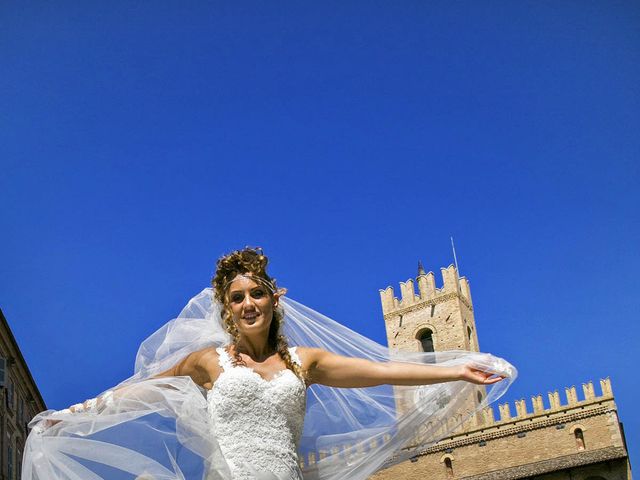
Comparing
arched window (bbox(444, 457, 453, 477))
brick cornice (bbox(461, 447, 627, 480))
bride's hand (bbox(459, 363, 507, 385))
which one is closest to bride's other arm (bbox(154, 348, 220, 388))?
bride's hand (bbox(459, 363, 507, 385))

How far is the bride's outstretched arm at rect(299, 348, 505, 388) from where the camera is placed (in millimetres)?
4387

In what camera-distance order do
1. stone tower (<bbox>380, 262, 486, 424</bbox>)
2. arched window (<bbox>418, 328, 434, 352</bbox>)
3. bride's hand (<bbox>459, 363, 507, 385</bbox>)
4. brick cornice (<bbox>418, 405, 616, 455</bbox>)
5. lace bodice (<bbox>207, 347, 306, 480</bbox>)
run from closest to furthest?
lace bodice (<bbox>207, 347, 306, 480</bbox>), bride's hand (<bbox>459, 363, 507, 385</bbox>), brick cornice (<bbox>418, 405, 616, 455</bbox>), stone tower (<bbox>380, 262, 486, 424</bbox>), arched window (<bbox>418, 328, 434, 352</bbox>)

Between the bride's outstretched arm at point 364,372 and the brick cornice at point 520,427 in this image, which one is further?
the brick cornice at point 520,427

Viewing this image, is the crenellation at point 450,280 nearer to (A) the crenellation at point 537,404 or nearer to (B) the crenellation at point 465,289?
(B) the crenellation at point 465,289

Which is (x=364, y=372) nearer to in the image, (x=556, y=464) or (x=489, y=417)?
(x=556, y=464)

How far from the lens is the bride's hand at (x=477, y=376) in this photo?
4.54m

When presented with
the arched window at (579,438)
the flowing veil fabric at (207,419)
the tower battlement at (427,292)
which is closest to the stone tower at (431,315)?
the tower battlement at (427,292)

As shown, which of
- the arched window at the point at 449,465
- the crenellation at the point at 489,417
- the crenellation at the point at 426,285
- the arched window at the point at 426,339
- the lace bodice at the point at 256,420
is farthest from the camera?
the crenellation at the point at 426,285

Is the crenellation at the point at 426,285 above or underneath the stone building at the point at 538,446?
above

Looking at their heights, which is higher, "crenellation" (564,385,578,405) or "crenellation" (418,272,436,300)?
"crenellation" (418,272,436,300)

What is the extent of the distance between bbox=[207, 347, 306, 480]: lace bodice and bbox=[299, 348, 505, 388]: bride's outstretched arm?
0.28 metres

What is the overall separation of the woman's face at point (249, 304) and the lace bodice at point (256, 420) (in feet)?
0.74

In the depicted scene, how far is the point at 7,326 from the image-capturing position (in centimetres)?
2891

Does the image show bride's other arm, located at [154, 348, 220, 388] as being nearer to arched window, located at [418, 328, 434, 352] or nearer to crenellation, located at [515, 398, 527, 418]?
crenellation, located at [515, 398, 527, 418]
